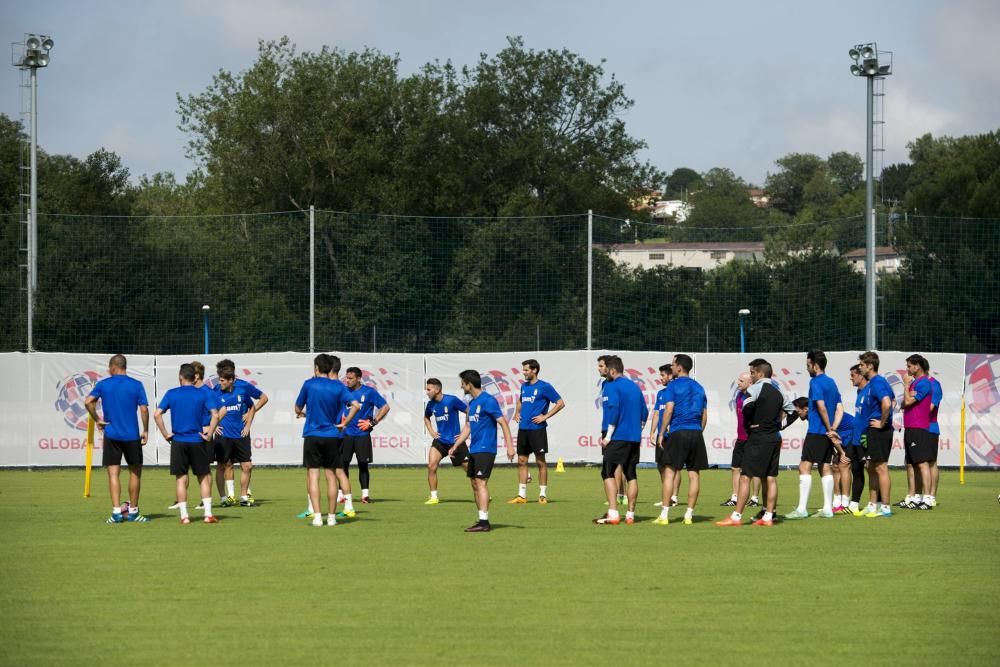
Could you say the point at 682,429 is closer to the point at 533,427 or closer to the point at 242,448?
the point at 533,427

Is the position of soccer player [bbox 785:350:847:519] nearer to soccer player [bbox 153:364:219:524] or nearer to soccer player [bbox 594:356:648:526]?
soccer player [bbox 594:356:648:526]

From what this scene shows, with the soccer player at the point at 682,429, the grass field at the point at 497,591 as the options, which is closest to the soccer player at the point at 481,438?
the grass field at the point at 497,591

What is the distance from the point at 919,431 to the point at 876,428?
5.01 ft

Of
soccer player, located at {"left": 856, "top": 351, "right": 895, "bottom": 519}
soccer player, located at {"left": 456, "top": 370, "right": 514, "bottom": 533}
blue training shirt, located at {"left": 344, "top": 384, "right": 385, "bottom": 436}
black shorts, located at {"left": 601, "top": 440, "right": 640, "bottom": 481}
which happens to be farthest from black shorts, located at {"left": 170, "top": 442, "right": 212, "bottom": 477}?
soccer player, located at {"left": 856, "top": 351, "right": 895, "bottom": 519}

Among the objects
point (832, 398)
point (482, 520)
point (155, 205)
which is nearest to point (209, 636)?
point (482, 520)

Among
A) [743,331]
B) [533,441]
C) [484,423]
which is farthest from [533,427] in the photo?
[743,331]

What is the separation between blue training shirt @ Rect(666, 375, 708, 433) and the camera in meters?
16.3

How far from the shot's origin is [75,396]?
30.8 m

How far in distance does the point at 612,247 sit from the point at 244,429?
1706 centimetres

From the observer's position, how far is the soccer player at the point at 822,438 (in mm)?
17281

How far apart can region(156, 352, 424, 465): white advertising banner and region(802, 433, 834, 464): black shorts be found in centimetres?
1451

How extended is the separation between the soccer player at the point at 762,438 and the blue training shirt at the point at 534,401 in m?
4.78

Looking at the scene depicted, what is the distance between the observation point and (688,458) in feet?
53.9

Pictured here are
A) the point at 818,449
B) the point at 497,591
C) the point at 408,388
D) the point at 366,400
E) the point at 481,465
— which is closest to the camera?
the point at 497,591
